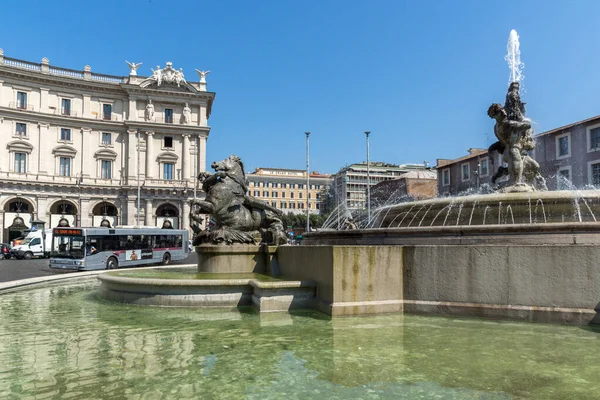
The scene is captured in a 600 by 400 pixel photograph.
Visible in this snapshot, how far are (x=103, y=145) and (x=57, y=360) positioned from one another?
6288cm

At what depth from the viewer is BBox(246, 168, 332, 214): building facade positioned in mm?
109125

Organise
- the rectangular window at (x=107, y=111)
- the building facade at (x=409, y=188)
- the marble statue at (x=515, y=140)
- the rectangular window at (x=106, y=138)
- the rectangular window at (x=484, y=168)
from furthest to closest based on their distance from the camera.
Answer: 1. the building facade at (x=409, y=188)
2. the rectangular window at (x=107, y=111)
3. the rectangular window at (x=106, y=138)
4. the rectangular window at (x=484, y=168)
5. the marble statue at (x=515, y=140)

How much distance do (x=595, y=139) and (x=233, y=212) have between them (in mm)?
36821

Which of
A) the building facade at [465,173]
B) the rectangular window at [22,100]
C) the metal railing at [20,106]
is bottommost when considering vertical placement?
the building facade at [465,173]

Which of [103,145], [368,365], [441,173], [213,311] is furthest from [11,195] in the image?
[368,365]

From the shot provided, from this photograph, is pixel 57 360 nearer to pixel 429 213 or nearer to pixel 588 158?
pixel 429 213

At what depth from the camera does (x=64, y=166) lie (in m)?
59.1

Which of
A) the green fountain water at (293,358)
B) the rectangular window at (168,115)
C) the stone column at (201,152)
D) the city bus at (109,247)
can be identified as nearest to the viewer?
the green fountain water at (293,358)

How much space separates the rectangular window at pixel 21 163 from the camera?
183ft

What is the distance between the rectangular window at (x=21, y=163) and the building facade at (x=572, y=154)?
194ft

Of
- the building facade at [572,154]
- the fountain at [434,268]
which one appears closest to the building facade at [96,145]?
the building facade at [572,154]

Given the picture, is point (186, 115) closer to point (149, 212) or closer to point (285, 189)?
point (149, 212)

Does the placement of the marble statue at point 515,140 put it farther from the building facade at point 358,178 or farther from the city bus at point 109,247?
the building facade at point 358,178

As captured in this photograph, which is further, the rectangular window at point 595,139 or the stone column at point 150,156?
the stone column at point 150,156
